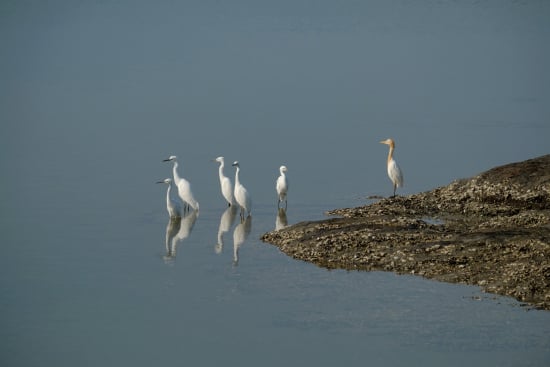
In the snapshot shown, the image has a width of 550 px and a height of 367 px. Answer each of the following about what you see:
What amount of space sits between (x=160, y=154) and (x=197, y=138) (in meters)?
2.07

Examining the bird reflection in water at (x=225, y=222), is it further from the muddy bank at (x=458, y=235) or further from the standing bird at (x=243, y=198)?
the muddy bank at (x=458, y=235)

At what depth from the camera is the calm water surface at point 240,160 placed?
525 inches

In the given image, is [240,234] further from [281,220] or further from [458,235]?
[458,235]

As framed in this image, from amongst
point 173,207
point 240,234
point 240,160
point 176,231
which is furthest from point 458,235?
point 240,160

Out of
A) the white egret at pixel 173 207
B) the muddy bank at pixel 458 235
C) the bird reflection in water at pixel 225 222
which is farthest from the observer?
the white egret at pixel 173 207

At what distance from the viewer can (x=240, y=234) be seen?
19172mm

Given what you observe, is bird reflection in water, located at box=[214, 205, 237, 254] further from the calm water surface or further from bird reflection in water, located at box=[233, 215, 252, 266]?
bird reflection in water, located at box=[233, 215, 252, 266]

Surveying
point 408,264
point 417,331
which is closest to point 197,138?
point 408,264

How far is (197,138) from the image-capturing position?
2822 centimetres

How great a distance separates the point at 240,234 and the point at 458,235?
4.85m

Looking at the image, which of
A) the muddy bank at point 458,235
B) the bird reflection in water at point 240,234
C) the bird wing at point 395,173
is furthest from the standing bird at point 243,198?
the bird wing at point 395,173

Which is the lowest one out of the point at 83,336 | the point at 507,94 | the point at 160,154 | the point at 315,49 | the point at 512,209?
the point at 83,336

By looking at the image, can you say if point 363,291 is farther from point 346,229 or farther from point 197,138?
point 197,138

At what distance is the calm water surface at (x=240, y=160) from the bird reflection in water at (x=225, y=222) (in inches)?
3.3
